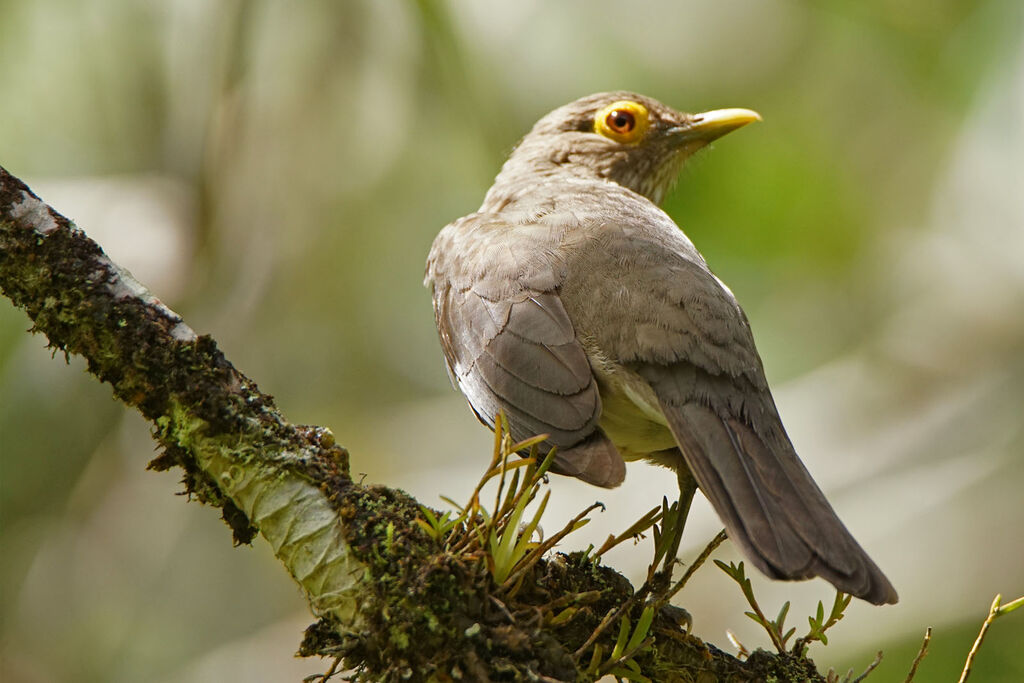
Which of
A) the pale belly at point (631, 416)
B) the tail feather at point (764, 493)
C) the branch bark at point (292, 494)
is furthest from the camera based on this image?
the pale belly at point (631, 416)

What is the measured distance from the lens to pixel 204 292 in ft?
28.0

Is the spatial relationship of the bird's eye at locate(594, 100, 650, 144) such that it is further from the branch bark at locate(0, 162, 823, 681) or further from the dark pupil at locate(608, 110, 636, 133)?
the branch bark at locate(0, 162, 823, 681)

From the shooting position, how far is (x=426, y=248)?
1047cm

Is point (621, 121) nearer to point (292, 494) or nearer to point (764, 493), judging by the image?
point (764, 493)

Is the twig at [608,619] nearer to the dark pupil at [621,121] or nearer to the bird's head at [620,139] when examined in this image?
the bird's head at [620,139]

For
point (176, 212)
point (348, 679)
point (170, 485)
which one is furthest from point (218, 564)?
point (348, 679)

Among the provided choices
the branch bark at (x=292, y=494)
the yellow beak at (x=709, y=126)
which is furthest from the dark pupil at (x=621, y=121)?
the branch bark at (x=292, y=494)

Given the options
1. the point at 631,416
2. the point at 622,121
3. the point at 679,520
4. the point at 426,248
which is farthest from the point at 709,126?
the point at 426,248

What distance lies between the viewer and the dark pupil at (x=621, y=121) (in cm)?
591

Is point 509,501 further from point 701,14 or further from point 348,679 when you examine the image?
point 701,14

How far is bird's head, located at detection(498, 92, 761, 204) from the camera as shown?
5898mm

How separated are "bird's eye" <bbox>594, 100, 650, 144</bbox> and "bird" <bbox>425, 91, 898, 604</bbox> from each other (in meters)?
1.11

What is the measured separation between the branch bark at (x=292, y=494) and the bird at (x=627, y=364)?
642mm

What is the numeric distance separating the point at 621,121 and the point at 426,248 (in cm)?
479
